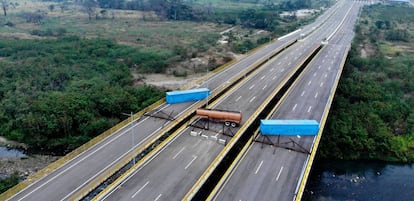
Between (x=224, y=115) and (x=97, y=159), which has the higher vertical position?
(x=224, y=115)

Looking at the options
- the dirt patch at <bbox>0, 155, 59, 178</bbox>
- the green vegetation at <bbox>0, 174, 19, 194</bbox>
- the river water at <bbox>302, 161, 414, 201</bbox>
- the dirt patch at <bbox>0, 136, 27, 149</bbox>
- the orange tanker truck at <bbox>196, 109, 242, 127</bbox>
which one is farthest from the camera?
the dirt patch at <bbox>0, 136, 27, 149</bbox>

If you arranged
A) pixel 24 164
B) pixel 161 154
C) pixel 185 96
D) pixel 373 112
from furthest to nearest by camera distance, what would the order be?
pixel 373 112 < pixel 185 96 < pixel 24 164 < pixel 161 154

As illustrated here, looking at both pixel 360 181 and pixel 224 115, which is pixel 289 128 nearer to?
pixel 224 115

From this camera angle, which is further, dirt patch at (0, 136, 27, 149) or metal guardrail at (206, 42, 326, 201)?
dirt patch at (0, 136, 27, 149)

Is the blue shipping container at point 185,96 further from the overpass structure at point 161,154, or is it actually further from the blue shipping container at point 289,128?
the blue shipping container at point 289,128

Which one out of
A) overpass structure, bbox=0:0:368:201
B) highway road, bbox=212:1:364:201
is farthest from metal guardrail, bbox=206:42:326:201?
overpass structure, bbox=0:0:368:201

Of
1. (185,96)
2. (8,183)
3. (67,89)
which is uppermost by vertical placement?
(185,96)

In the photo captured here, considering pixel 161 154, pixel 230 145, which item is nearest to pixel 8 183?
pixel 161 154

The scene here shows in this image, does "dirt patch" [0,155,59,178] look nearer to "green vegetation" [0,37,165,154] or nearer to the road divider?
"green vegetation" [0,37,165,154]
